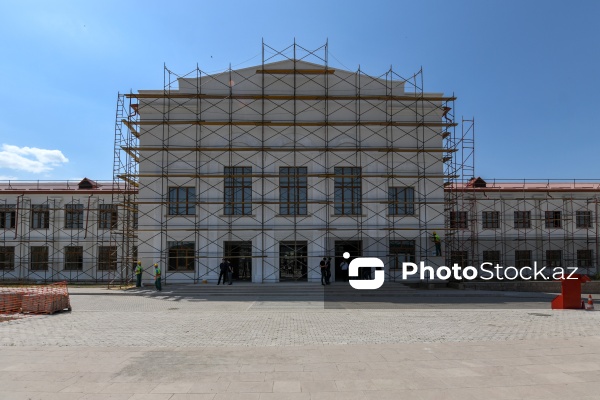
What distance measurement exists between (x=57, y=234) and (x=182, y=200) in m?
11.2

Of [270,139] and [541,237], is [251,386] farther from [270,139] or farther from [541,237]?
[541,237]

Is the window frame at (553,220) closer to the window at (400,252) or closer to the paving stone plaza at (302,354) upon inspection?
the window at (400,252)

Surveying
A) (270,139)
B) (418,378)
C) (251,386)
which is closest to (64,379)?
(251,386)

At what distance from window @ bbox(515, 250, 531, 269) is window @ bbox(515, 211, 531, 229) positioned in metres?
1.76

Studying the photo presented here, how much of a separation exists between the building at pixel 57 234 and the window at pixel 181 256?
6734mm

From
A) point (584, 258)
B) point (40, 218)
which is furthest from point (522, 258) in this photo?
point (40, 218)

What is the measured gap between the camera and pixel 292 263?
1031 inches

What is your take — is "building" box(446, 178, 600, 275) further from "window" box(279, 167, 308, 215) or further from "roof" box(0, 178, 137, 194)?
"roof" box(0, 178, 137, 194)

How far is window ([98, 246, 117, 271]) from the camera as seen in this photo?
30453 millimetres

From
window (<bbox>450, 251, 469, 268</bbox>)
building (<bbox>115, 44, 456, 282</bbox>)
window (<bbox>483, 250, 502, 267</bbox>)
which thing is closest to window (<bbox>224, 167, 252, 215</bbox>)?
building (<bbox>115, 44, 456, 282</bbox>)

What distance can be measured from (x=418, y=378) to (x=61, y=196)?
30747 millimetres

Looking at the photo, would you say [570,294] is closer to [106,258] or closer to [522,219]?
[522,219]

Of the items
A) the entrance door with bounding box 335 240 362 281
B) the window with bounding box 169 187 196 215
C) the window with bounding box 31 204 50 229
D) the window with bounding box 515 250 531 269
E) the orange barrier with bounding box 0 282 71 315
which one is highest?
the window with bounding box 169 187 196 215

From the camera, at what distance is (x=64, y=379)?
24.5ft
